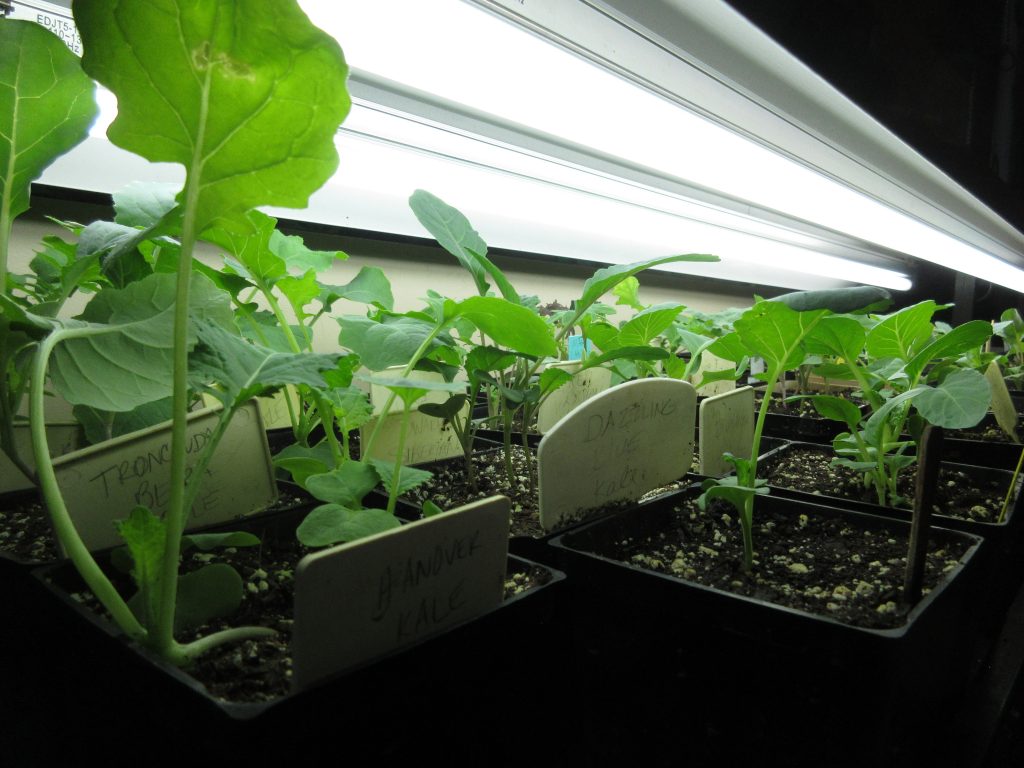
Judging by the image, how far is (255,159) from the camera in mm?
374

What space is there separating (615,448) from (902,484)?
22.8 inches

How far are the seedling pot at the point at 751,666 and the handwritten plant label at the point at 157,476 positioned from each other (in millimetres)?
289

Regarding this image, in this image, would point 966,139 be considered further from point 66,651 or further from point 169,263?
point 66,651

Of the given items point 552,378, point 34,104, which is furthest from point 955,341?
point 34,104

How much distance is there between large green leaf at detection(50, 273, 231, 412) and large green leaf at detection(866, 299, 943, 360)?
84 cm

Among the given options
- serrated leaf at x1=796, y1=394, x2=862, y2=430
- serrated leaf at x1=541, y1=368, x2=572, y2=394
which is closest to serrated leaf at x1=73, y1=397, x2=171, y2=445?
serrated leaf at x1=541, y1=368, x2=572, y2=394

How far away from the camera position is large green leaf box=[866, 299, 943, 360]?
844 millimetres

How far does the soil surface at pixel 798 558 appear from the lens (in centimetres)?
55

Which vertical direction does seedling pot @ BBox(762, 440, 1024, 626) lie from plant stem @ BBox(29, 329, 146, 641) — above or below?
below

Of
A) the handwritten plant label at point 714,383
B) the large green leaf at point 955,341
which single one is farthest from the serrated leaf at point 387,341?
the handwritten plant label at point 714,383

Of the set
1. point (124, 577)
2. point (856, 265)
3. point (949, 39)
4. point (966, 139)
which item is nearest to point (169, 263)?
point (124, 577)

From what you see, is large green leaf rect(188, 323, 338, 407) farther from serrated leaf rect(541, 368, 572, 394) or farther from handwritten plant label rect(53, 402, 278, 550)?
serrated leaf rect(541, 368, 572, 394)

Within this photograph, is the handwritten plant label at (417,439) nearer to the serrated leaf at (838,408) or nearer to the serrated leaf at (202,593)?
the serrated leaf at (202,593)

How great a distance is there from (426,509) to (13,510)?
478mm
